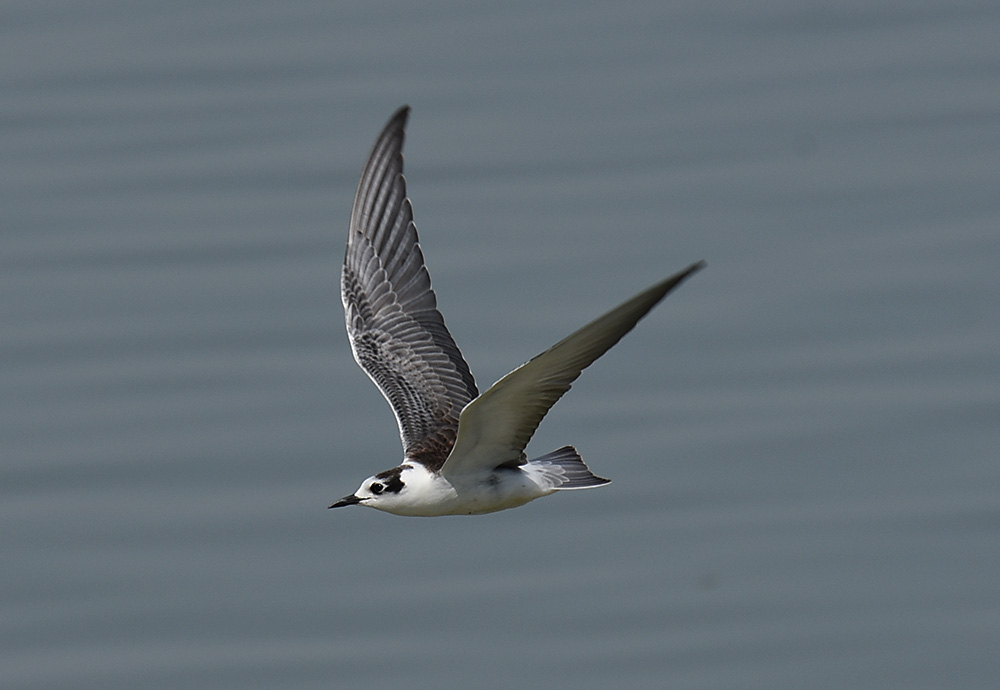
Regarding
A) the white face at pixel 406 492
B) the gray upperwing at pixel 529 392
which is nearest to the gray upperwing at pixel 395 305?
the white face at pixel 406 492

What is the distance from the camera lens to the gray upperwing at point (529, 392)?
869cm

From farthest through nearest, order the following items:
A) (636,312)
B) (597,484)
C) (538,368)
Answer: (597,484) → (538,368) → (636,312)

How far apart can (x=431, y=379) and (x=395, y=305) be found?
0.84m

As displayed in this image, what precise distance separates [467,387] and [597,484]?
1985mm

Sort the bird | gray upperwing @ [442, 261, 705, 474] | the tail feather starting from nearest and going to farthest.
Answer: gray upperwing @ [442, 261, 705, 474]
the bird
the tail feather

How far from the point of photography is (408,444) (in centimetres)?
1169

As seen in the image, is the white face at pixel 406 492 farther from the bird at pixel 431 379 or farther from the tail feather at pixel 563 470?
the tail feather at pixel 563 470

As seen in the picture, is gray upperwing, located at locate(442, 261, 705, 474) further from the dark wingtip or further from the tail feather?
the dark wingtip

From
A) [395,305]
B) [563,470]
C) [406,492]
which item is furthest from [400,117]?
[563,470]

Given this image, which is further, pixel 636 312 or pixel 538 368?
pixel 538 368

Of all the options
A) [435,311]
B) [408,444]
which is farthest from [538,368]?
[435,311]

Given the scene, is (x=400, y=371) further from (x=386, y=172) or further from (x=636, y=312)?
(x=636, y=312)

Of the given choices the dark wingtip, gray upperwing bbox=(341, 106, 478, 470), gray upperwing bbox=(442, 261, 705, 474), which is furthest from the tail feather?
the dark wingtip

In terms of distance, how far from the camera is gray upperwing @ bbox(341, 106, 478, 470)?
12.3m
